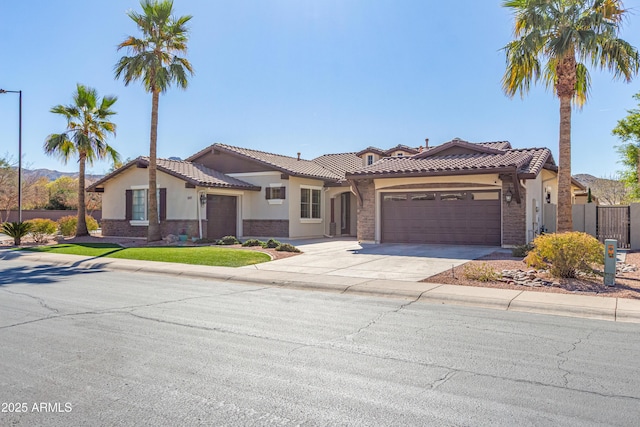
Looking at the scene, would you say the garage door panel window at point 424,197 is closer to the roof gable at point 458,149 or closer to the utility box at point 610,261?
the roof gable at point 458,149

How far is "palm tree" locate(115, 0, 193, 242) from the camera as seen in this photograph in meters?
20.7

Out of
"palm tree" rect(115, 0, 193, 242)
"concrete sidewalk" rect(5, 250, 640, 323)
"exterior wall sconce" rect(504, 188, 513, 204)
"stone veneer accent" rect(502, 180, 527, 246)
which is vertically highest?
"palm tree" rect(115, 0, 193, 242)

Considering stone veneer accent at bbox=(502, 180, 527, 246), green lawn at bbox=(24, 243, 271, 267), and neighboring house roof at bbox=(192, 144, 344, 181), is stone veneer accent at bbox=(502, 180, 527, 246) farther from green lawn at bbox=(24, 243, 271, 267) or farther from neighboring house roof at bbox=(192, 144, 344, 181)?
neighboring house roof at bbox=(192, 144, 344, 181)

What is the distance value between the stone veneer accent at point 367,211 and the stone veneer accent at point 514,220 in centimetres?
551

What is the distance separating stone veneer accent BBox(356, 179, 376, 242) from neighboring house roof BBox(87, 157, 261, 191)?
6.60 m

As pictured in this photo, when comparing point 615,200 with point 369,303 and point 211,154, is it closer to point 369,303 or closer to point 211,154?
point 211,154

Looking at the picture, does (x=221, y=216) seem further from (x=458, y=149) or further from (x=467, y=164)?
(x=467, y=164)

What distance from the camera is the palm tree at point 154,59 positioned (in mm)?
20703

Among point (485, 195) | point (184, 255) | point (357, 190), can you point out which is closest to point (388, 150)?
point (357, 190)

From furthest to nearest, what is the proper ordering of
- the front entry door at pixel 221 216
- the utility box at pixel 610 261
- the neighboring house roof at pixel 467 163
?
the front entry door at pixel 221 216 → the neighboring house roof at pixel 467 163 → the utility box at pixel 610 261

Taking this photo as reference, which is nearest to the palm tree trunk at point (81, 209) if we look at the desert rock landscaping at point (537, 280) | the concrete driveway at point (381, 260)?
the concrete driveway at point (381, 260)

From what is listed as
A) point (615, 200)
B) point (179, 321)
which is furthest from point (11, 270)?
point (615, 200)

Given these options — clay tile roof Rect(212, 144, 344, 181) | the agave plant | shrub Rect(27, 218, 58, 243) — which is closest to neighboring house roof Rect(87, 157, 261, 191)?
clay tile roof Rect(212, 144, 344, 181)

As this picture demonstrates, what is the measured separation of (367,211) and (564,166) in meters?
8.88
